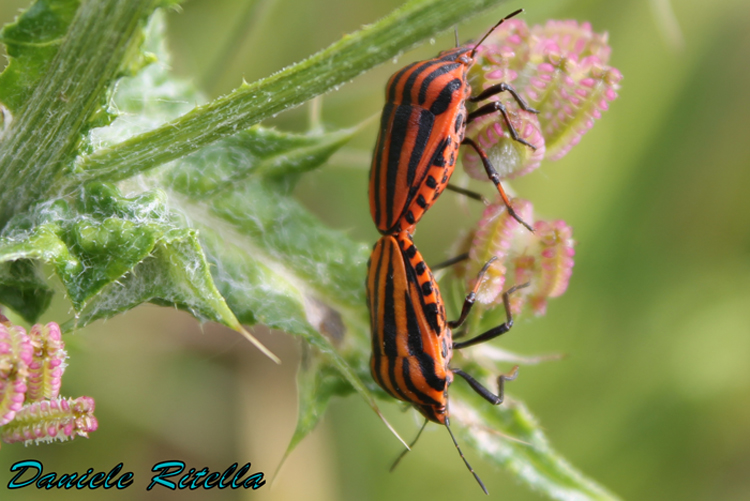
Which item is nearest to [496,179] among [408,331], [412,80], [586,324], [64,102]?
[412,80]

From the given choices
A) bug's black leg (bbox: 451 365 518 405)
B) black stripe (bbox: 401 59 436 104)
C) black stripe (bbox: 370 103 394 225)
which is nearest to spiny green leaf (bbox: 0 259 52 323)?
black stripe (bbox: 370 103 394 225)

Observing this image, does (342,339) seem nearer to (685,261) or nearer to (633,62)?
(685,261)

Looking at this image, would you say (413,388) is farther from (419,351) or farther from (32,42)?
(32,42)

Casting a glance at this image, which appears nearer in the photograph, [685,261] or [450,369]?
[450,369]

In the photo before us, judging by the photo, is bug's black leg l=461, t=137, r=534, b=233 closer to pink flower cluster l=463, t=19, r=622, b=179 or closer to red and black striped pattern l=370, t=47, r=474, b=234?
pink flower cluster l=463, t=19, r=622, b=179

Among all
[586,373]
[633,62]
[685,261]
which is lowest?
[586,373]

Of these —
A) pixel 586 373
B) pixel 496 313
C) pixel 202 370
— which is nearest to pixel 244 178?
pixel 496 313

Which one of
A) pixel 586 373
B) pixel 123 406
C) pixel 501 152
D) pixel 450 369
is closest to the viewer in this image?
pixel 501 152
